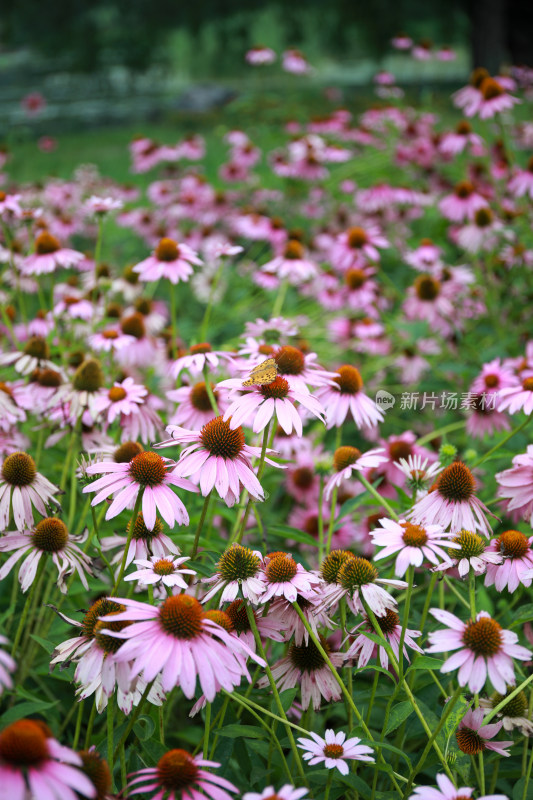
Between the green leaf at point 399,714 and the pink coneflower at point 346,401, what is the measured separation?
543mm

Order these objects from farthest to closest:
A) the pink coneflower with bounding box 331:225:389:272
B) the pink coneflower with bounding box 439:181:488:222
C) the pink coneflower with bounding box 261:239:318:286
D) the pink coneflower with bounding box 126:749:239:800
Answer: the pink coneflower with bounding box 439:181:488:222 → the pink coneflower with bounding box 331:225:389:272 → the pink coneflower with bounding box 261:239:318:286 → the pink coneflower with bounding box 126:749:239:800

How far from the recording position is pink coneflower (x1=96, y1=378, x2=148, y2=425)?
143 centimetres

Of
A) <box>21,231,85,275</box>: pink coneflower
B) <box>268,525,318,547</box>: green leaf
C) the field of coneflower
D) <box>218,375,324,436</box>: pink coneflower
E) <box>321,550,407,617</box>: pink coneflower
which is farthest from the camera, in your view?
<box>21,231,85,275</box>: pink coneflower

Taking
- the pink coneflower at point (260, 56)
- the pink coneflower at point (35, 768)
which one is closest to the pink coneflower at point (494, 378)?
the pink coneflower at point (35, 768)

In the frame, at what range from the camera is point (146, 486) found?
1.06 m

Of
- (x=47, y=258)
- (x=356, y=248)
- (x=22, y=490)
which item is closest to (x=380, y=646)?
(x=22, y=490)

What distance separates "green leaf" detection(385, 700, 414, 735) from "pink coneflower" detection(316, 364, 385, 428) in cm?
54

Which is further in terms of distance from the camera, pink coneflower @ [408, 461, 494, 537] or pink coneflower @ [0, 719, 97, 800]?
pink coneflower @ [408, 461, 494, 537]

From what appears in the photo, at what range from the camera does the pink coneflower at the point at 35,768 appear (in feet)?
2.16

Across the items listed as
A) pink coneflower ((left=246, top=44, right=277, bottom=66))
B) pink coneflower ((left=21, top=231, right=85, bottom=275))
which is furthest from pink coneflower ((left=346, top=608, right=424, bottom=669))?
pink coneflower ((left=246, top=44, right=277, bottom=66))

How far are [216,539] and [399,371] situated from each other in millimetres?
1489

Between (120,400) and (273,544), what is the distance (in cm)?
54

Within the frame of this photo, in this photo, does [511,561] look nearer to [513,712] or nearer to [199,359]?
[513,712]

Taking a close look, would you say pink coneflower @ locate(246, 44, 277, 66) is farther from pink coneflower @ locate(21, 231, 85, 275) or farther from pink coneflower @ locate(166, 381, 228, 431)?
pink coneflower @ locate(166, 381, 228, 431)
